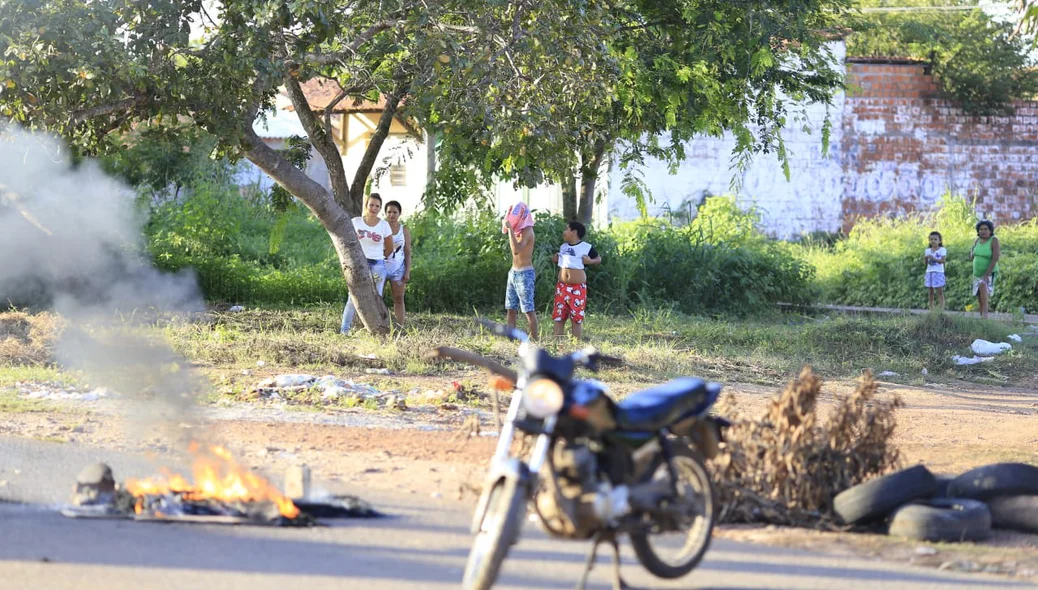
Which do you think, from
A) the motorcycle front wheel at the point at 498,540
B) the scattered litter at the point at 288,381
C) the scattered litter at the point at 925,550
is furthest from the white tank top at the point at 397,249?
the motorcycle front wheel at the point at 498,540

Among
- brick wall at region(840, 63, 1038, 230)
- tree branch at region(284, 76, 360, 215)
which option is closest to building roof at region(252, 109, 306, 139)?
brick wall at region(840, 63, 1038, 230)

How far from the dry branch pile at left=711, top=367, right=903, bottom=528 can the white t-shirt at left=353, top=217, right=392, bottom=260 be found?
8.21 m

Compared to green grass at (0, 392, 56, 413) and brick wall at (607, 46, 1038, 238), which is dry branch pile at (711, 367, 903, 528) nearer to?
green grass at (0, 392, 56, 413)

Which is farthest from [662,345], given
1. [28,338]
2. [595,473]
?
[595,473]

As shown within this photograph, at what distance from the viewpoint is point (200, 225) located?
19.7 meters

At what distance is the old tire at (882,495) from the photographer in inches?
235

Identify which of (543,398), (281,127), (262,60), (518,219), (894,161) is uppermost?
(281,127)

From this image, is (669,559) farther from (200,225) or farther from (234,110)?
(200,225)

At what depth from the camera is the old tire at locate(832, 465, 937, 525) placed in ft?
19.6

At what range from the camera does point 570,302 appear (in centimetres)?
1357

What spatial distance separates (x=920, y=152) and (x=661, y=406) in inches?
986

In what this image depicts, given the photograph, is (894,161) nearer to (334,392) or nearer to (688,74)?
(688,74)

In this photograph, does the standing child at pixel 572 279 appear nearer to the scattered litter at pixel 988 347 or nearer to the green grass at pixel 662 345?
the green grass at pixel 662 345

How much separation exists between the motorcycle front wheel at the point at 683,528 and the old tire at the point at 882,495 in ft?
3.93
